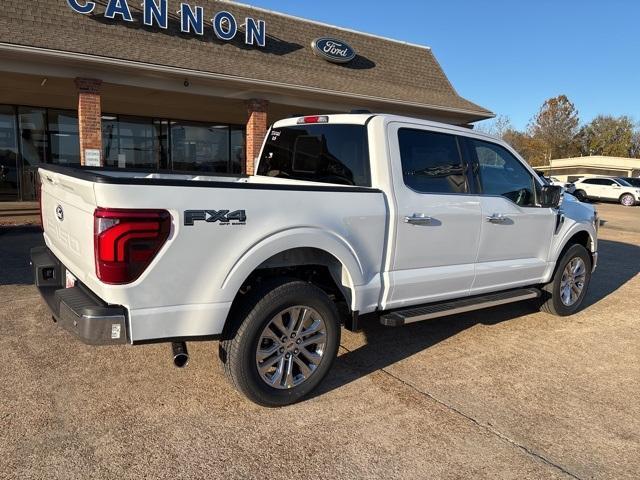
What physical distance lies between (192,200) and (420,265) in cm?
200

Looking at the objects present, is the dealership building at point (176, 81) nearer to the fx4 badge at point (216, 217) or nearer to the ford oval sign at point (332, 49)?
the ford oval sign at point (332, 49)

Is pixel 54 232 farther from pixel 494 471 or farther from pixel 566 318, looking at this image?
pixel 566 318

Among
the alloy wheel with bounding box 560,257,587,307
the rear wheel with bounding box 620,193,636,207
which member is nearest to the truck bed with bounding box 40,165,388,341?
the alloy wheel with bounding box 560,257,587,307

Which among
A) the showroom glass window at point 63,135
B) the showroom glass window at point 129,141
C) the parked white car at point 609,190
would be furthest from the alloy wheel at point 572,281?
the parked white car at point 609,190

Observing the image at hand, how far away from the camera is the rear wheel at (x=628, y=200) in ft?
95.6

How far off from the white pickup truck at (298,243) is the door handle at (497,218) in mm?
28

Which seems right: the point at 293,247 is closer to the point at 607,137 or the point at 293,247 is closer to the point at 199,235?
the point at 199,235

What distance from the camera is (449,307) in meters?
4.30

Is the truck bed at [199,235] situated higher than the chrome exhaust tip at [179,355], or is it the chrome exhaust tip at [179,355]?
the truck bed at [199,235]

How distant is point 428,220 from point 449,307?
2.53 feet

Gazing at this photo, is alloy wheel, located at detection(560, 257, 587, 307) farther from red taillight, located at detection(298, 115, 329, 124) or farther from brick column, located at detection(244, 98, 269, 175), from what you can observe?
brick column, located at detection(244, 98, 269, 175)

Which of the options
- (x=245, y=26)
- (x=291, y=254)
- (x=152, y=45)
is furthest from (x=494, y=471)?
(x=245, y=26)

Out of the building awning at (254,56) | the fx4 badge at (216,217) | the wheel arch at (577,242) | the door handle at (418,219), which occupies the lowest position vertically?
the wheel arch at (577,242)

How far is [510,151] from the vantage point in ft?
16.5
